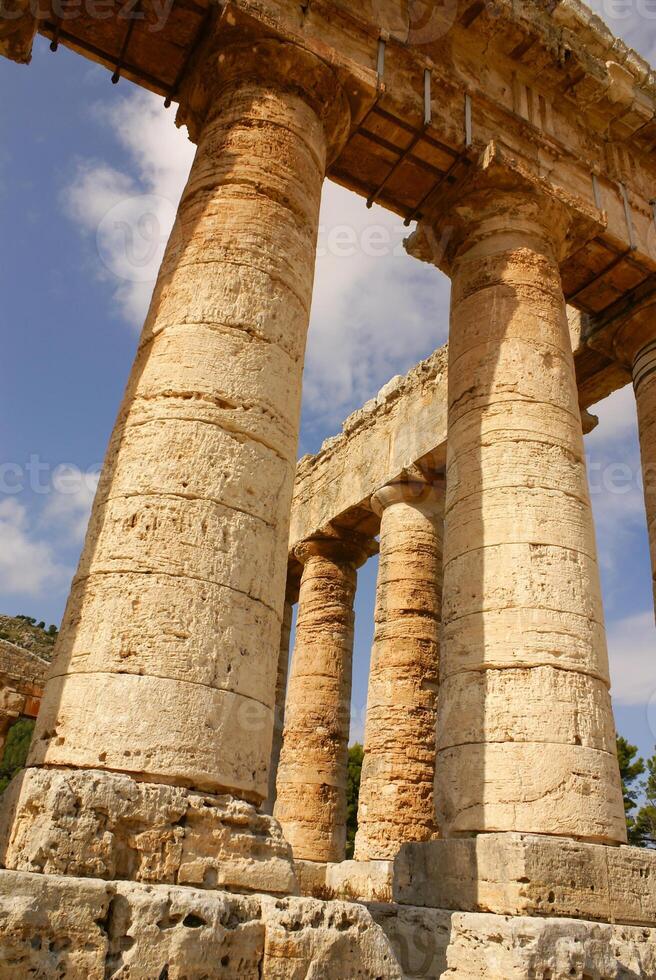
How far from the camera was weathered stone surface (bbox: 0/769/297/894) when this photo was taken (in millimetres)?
3848

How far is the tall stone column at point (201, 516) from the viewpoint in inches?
172

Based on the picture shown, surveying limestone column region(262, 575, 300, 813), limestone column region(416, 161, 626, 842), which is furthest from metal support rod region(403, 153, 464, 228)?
limestone column region(262, 575, 300, 813)

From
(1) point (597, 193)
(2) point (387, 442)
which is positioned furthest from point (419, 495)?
(1) point (597, 193)

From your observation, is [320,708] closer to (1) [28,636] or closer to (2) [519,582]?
(2) [519,582]

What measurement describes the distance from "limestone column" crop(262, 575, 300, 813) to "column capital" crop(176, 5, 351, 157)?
32.1ft


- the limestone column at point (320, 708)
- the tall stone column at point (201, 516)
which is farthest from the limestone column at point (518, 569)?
the limestone column at point (320, 708)

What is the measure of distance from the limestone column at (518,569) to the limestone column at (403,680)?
4.59 meters

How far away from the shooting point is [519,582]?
668cm

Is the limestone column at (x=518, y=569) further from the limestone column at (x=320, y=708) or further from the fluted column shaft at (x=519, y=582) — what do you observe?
the limestone column at (x=320, y=708)

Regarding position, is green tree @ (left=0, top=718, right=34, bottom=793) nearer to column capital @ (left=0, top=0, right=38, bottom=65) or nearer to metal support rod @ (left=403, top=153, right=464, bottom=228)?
metal support rod @ (left=403, top=153, right=464, bottom=228)

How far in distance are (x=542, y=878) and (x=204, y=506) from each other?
3.49m

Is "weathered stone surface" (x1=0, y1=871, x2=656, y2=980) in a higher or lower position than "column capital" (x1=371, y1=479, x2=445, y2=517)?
lower

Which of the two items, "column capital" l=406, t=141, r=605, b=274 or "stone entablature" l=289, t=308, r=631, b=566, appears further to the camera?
"stone entablature" l=289, t=308, r=631, b=566

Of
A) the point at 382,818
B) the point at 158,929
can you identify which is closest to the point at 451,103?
the point at 158,929
